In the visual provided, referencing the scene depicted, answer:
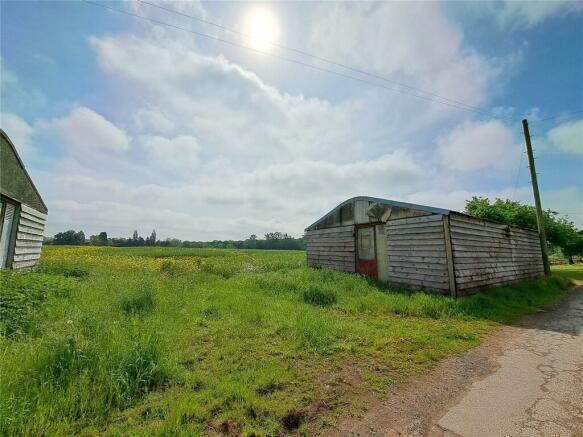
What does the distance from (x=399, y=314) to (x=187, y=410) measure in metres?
6.20

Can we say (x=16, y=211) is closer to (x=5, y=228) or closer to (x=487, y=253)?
(x=5, y=228)

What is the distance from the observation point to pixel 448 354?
4.97 metres

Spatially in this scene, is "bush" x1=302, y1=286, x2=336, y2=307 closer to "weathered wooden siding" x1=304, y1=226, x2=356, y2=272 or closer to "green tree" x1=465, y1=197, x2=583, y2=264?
"weathered wooden siding" x1=304, y1=226, x2=356, y2=272

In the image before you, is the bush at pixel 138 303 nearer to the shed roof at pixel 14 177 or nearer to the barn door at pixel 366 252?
the shed roof at pixel 14 177

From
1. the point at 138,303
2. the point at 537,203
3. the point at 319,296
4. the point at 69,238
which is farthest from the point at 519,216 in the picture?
the point at 69,238

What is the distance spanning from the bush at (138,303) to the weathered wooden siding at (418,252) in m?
8.87

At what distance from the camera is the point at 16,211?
9.53 m

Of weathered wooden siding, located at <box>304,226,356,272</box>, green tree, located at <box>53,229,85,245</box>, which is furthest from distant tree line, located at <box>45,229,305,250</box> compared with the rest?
weathered wooden siding, located at <box>304,226,356,272</box>

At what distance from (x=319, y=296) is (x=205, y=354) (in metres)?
4.67

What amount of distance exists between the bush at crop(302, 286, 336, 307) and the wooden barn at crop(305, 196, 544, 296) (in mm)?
3899

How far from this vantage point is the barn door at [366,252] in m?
12.5

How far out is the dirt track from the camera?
2.89 meters

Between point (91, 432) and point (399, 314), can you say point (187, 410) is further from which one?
point (399, 314)

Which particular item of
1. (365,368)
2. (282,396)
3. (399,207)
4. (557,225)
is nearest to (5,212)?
(282,396)
